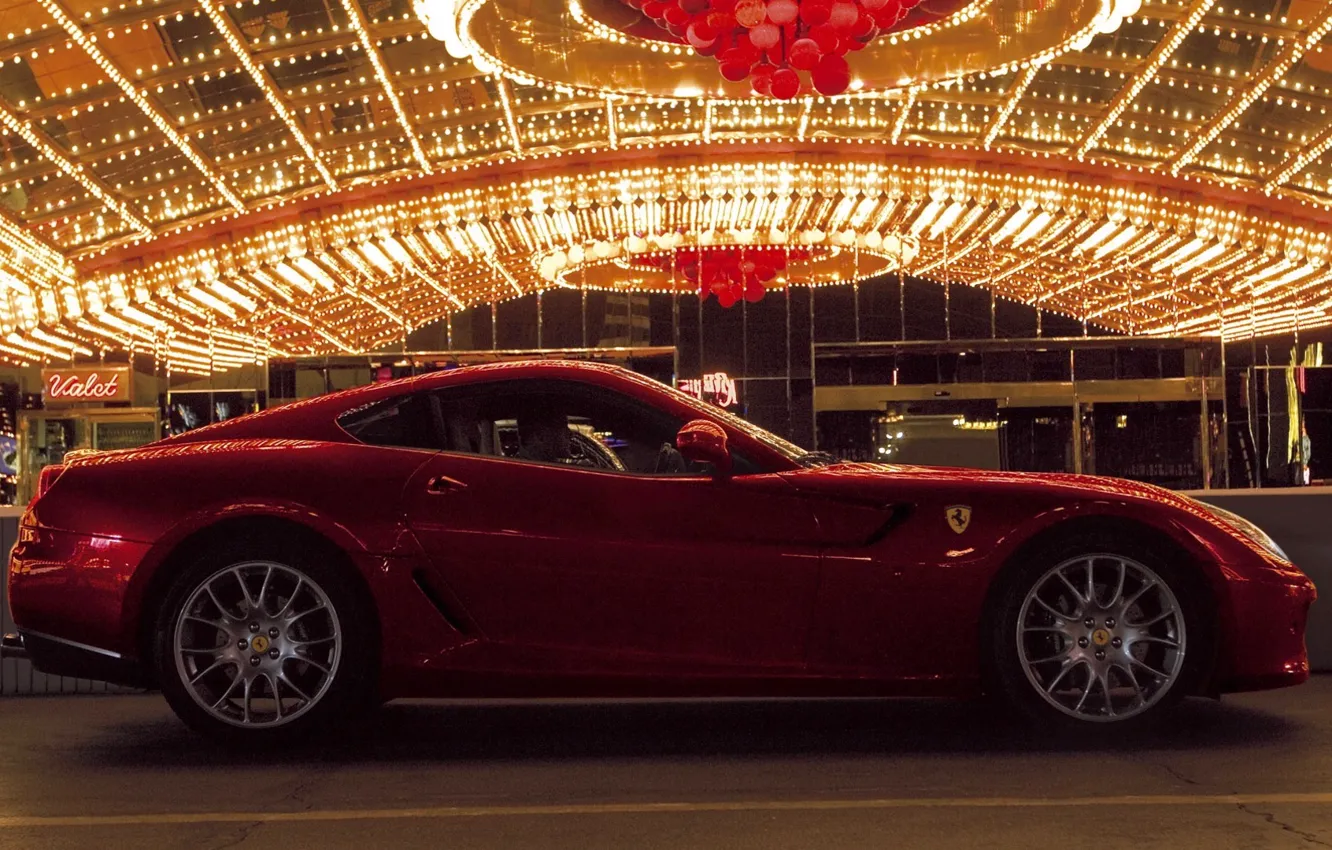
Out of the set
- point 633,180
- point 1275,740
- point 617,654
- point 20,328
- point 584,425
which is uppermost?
point 633,180

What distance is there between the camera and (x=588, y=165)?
53.2 ft

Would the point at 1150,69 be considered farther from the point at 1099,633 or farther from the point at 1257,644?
the point at 1099,633

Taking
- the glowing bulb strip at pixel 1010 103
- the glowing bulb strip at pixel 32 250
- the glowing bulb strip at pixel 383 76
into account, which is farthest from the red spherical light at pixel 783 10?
the glowing bulb strip at pixel 32 250

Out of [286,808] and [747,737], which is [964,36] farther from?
[286,808]

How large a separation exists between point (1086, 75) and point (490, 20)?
5.59 meters

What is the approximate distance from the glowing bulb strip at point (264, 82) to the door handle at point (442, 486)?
26.6 ft

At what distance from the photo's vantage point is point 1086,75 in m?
14.3

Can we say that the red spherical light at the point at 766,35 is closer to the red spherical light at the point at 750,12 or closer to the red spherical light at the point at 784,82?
the red spherical light at the point at 750,12

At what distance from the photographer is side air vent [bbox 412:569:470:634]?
4.98 m

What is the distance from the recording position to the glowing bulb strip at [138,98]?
38.7 feet

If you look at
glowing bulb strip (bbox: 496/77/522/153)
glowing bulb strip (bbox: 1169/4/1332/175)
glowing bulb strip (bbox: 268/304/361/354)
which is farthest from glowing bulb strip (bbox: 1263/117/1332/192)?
glowing bulb strip (bbox: 268/304/361/354)

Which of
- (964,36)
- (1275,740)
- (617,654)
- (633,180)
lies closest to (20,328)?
(633,180)

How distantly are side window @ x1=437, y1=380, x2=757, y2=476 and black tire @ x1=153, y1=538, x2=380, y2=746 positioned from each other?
23.6 inches

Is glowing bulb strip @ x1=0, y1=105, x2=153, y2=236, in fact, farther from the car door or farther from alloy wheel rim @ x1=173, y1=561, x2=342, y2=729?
the car door
